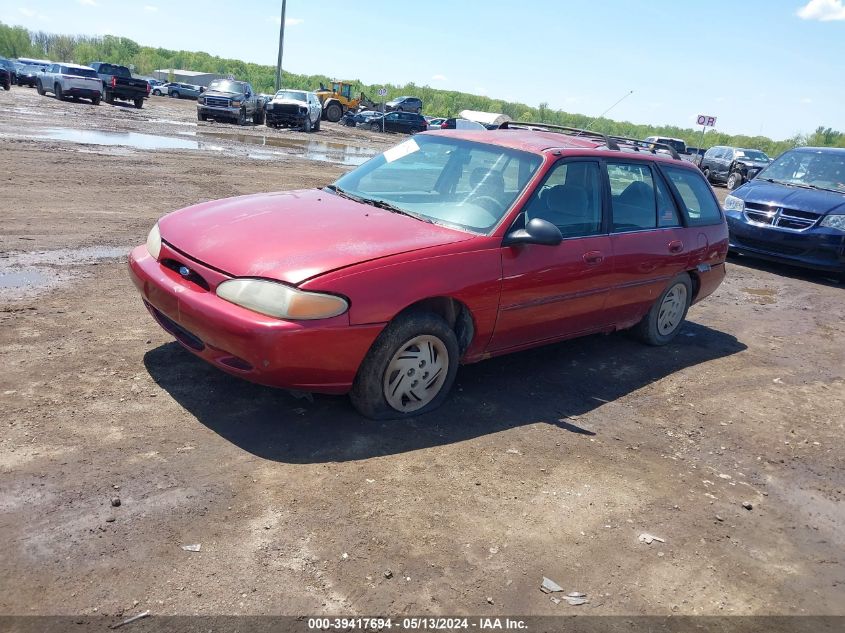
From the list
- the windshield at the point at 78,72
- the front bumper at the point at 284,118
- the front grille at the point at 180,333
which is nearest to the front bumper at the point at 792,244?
the front grille at the point at 180,333

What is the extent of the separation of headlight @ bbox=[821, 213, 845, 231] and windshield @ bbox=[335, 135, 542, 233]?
6.95m

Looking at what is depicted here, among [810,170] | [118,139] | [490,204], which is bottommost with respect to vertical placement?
[118,139]

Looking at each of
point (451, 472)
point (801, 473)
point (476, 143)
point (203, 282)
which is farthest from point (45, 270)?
point (801, 473)

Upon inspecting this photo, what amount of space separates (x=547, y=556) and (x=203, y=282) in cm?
229

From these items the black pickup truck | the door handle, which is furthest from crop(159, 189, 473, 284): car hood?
the black pickup truck

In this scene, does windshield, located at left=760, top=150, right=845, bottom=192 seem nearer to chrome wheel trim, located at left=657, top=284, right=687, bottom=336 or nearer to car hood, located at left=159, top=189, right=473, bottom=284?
chrome wheel trim, located at left=657, top=284, right=687, bottom=336

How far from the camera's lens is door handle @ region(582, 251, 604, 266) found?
16.2 feet

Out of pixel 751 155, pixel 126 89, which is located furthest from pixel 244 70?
pixel 751 155

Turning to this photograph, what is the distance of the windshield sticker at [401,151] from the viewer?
531cm

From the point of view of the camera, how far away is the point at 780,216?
10.1m

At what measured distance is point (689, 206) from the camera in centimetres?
619

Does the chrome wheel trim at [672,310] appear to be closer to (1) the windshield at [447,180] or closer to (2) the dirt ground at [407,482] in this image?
(2) the dirt ground at [407,482]

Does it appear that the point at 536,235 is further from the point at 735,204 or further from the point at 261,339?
the point at 735,204

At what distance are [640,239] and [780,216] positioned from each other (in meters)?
5.90
